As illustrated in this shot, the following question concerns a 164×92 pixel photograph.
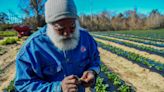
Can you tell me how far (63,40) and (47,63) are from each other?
0.20 metres

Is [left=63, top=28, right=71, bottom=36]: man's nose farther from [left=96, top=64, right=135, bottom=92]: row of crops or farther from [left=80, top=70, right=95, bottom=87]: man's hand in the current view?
[left=96, top=64, right=135, bottom=92]: row of crops

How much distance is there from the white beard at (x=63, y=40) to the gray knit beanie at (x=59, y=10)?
10cm

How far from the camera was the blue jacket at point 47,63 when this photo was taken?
222 centimetres

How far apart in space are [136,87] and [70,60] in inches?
199

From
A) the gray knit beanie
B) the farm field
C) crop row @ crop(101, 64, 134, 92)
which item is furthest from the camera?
the farm field

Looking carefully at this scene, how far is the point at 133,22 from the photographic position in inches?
1724

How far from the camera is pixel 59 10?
221 centimetres

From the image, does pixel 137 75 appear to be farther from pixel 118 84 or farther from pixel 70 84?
pixel 70 84

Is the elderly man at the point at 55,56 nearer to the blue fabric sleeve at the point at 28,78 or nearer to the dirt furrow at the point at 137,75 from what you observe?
the blue fabric sleeve at the point at 28,78

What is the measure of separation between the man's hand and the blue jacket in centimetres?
11

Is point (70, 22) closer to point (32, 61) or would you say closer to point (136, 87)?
point (32, 61)

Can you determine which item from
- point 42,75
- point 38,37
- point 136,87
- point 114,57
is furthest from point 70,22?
point 114,57

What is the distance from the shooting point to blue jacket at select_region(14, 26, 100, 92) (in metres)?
2.22

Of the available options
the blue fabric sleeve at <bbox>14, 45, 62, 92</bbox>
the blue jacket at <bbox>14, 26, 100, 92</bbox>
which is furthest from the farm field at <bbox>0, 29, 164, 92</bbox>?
the blue fabric sleeve at <bbox>14, 45, 62, 92</bbox>
